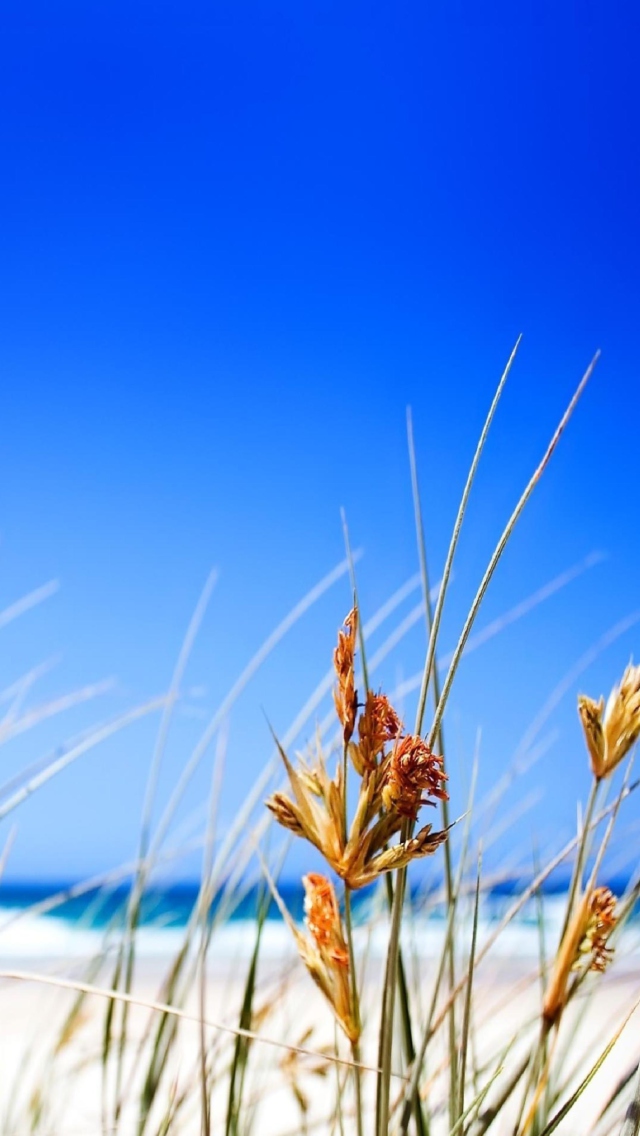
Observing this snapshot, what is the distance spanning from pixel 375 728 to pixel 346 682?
0.02m

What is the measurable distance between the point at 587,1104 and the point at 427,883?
1.40 metres

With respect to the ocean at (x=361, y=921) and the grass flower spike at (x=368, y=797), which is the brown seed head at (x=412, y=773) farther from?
the ocean at (x=361, y=921)

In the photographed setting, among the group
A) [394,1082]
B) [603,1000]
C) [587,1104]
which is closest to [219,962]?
[603,1000]

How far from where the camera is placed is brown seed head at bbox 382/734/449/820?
315mm

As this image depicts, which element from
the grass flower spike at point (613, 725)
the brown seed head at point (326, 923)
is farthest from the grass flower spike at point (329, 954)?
the grass flower spike at point (613, 725)

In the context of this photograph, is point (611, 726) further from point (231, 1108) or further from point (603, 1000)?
point (603, 1000)

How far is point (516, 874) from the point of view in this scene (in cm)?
112

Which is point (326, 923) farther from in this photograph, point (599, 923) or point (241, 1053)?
point (241, 1053)

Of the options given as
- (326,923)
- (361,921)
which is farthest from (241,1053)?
(361,921)

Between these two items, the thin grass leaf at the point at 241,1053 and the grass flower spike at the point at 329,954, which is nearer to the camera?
the grass flower spike at the point at 329,954

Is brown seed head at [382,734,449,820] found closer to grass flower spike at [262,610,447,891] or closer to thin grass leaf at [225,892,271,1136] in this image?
grass flower spike at [262,610,447,891]

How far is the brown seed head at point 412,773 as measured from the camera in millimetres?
315

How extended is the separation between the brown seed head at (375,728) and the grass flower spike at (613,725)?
64 millimetres

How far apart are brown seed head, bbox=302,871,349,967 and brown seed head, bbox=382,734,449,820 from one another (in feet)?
0.17
